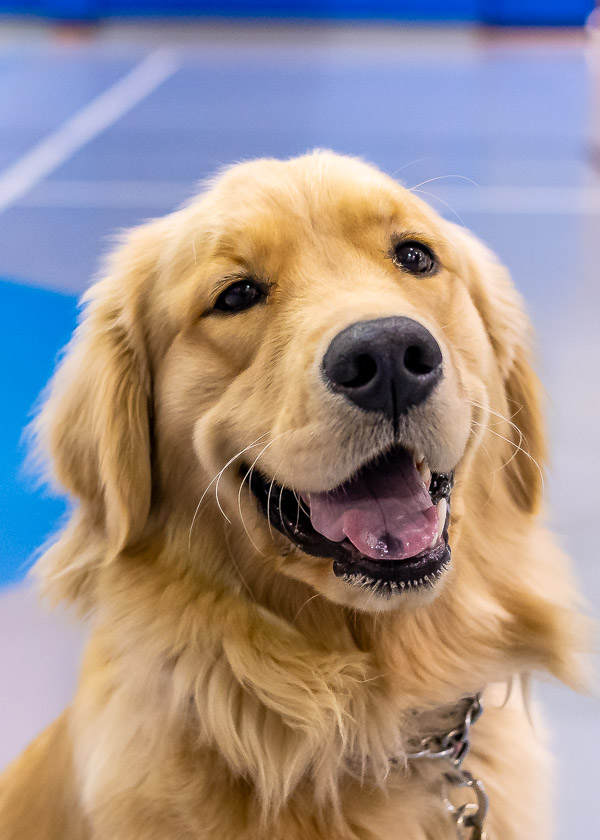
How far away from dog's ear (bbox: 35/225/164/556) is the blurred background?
55cm

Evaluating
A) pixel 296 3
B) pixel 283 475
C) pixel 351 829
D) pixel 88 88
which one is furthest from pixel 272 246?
pixel 296 3

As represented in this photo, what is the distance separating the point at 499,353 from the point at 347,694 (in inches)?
32.4

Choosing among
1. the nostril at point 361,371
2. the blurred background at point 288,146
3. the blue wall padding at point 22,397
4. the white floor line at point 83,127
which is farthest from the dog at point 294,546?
the white floor line at point 83,127

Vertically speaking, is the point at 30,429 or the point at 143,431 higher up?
the point at 143,431

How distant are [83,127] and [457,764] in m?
7.44

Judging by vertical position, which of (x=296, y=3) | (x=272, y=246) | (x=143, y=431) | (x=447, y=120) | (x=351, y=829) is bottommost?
(x=351, y=829)

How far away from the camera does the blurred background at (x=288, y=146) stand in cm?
327

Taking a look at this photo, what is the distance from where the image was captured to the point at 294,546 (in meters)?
1.87

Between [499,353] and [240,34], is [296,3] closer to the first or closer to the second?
[240,34]

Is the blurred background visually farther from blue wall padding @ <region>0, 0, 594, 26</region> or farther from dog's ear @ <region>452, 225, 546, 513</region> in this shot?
dog's ear @ <region>452, 225, 546, 513</region>

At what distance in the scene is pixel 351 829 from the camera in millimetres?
1866

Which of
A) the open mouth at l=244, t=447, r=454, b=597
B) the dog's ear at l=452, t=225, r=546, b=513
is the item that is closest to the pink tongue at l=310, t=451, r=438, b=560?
the open mouth at l=244, t=447, r=454, b=597

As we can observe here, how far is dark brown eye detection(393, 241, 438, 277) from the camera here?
200 centimetres

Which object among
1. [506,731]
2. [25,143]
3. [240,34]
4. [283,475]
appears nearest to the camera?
[283,475]
